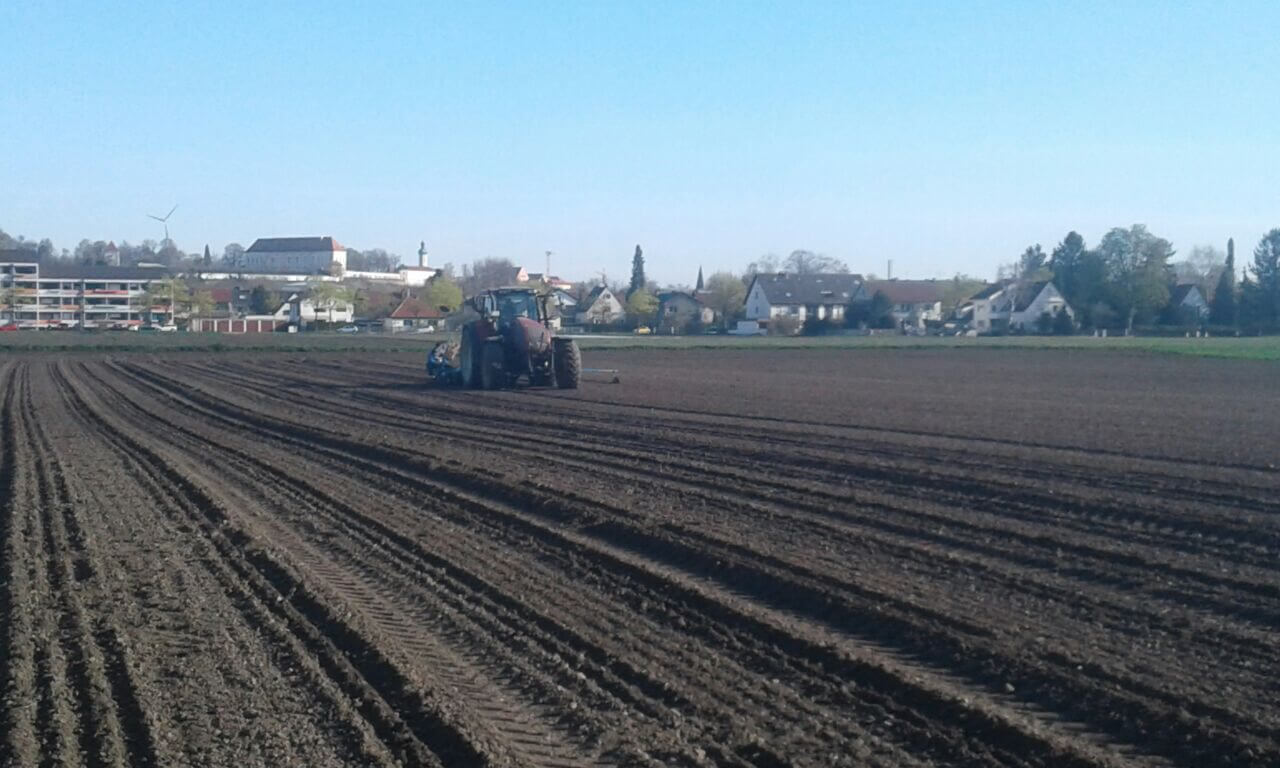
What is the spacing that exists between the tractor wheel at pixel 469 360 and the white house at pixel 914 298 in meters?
70.8

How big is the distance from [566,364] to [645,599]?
64.9ft

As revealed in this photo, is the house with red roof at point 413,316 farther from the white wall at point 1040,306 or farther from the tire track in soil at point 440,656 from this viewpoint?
the tire track in soil at point 440,656

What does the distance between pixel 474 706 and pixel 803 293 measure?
10516cm

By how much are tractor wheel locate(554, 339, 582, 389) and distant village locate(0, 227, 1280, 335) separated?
61.3 meters

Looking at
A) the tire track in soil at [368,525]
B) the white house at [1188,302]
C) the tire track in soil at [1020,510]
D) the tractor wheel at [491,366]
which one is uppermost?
the white house at [1188,302]

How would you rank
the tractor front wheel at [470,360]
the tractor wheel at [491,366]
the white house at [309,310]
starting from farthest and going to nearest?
the white house at [309,310]
the tractor front wheel at [470,360]
the tractor wheel at [491,366]

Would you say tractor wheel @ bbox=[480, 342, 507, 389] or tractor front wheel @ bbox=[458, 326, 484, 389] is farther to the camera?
tractor front wheel @ bbox=[458, 326, 484, 389]

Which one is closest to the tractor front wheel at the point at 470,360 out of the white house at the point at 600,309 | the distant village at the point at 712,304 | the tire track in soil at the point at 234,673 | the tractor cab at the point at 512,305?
the tractor cab at the point at 512,305

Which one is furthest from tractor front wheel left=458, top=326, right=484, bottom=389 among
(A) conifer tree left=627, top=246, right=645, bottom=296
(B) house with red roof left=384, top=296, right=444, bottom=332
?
(A) conifer tree left=627, top=246, right=645, bottom=296

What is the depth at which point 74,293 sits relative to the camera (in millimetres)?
118125

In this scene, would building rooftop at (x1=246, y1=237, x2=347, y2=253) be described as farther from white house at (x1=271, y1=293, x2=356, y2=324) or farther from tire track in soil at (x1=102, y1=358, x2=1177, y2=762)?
tire track in soil at (x1=102, y1=358, x2=1177, y2=762)

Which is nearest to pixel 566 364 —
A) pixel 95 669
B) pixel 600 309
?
pixel 95 669

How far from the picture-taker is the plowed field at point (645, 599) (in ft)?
19.5

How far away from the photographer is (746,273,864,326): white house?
358ft
